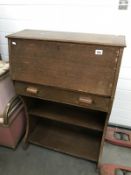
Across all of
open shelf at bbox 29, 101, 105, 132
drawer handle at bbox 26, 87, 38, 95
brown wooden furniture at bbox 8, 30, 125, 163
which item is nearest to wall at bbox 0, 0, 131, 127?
brown wooden furniture at bbox 8, 30, 125, 163

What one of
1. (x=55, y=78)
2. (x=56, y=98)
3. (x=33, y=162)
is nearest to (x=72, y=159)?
(x=33, y=162)

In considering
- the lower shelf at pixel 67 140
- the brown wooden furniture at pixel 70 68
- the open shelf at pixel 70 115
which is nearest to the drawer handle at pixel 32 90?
the brown wooden furniture at pixel 70 68

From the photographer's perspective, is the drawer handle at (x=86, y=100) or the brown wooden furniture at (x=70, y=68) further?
the drawer handle at (x=86, y=100)

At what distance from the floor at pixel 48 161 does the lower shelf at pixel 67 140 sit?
0.25 ft

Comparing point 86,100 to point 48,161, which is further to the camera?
point 48,161

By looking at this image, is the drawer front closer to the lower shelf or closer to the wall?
the wall

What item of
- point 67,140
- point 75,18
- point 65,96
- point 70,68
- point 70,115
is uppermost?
point 75,18

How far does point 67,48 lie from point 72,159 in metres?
1.05

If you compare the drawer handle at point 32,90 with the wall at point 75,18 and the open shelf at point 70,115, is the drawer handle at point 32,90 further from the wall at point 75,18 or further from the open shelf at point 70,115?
the wall at point 75,18

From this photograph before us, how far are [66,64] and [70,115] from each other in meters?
0.56

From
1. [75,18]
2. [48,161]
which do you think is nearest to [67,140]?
[48,161]

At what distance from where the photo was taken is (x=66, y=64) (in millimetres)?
1134

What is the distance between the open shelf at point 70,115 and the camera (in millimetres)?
1445

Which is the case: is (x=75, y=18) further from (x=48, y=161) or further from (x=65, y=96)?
(x=48, y=161)
